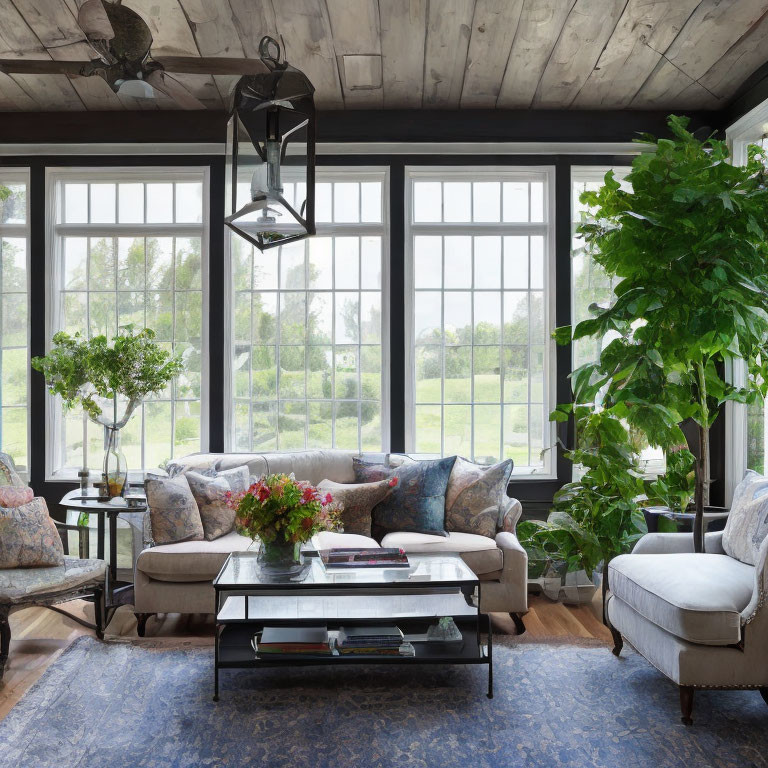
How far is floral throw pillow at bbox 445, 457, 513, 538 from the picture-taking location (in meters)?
3.90

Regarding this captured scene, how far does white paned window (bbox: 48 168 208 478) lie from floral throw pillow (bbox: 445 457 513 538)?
5.96 feet

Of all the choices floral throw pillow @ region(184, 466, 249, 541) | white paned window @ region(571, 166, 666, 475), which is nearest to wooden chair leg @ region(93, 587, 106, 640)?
floral throw pillow @ region(184, 466, 249, 541)

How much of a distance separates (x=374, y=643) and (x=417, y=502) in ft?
3.72

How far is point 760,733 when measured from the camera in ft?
8.38

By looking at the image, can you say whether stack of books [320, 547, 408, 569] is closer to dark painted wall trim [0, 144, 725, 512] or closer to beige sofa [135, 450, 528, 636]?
beige sofa [135, 450, 528, 636]

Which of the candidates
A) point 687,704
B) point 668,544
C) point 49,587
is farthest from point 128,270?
point 687,704

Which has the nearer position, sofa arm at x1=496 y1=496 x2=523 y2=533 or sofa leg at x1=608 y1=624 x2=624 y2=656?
sofa leg at x1=608 y1=624 x2=624 y2=656

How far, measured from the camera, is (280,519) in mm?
2951

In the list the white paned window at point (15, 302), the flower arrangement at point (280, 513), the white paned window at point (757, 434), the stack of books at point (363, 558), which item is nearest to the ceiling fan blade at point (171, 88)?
the flower arrangement at point (280, 513)

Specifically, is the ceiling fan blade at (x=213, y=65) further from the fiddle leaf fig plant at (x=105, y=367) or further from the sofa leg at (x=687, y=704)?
the sofa leg at (x=687, y=704)

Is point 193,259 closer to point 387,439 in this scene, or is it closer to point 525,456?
point 387,439

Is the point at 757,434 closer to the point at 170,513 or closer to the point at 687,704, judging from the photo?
the point at 687,704

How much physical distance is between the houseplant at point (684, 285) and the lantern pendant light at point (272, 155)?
6.38 ft

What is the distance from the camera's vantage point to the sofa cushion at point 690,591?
257cm
